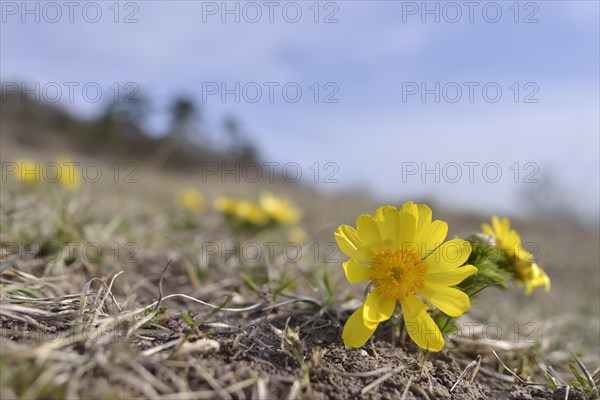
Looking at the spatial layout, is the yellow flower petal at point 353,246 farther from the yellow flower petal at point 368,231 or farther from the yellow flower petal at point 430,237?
the yellow flower petal at point 430,237

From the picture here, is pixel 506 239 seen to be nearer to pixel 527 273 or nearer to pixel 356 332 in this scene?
pixel 527 273

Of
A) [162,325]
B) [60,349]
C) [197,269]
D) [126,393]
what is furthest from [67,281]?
[126,393]

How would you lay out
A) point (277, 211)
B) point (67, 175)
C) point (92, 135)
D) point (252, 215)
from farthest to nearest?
point (92, 135)
point (67, 175)
point (277, 211)
point (252, 215)

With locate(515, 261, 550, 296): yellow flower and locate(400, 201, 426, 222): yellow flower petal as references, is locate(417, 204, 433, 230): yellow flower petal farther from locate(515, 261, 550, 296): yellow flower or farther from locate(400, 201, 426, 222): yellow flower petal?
locate(515, 261, 550, 296): yellow flower

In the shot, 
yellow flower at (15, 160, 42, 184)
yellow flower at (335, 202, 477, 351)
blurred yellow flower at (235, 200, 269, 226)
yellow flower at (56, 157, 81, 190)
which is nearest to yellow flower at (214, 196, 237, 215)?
blurred yellow flower at (235, 200, 269, 226)

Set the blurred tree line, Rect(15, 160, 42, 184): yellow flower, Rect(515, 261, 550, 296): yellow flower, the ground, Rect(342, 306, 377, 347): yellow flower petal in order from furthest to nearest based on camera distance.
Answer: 1. the blurred tree line
2. Rect(15, 160, 42, 184): yellow flower
3. Rect(515, 261, 550, 296): yellow flower
4. Rect(342, 306, 377, 347): yellow flower petal
5. the ground

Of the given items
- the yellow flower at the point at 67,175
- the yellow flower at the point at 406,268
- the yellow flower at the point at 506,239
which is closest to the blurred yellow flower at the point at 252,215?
the yellow flower at the point at 67,175

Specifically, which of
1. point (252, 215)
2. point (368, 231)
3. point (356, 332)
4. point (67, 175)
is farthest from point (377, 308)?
point (67, 175)
